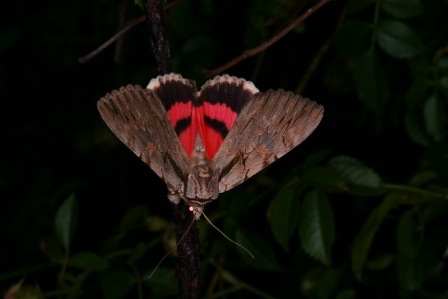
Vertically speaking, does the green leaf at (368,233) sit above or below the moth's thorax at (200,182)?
below

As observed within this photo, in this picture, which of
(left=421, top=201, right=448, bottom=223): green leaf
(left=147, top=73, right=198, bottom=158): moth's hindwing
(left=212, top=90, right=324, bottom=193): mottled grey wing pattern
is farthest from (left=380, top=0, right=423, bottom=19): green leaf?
(left=147, top=73, right=198, bottom=158): moth's hindwing

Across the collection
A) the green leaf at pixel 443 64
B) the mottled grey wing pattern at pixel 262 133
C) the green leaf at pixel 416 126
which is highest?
the green leaf at pixel 443 64

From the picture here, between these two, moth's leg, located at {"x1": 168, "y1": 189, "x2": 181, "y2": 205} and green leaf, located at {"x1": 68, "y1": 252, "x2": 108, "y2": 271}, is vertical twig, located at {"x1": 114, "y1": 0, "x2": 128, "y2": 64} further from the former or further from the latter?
moth's leg, located at {"x1": 168, "y1": 189, "x2": 181, "y2": 205}

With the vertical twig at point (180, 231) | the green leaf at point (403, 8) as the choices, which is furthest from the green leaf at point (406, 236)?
the vertical twig at point (180, 231)

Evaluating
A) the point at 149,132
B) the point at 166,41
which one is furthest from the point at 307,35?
the point at 166,41

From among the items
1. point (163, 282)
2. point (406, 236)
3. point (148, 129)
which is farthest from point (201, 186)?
point (406, 236)

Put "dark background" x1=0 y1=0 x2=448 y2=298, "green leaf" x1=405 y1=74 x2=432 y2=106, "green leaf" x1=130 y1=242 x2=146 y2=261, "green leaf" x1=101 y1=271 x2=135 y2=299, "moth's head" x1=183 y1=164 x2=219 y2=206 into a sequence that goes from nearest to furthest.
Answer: "moth's head" x1=183 y1=164 x2=219 y2=206, "green leaf" x1=101 y1=271 x2=135 y2=299, "green leaf" x1=130 y1=242 x2=146 y2=261, "green leaf" x1=405 y1=74 x2=432 y2=106, "dark background" x1=0 y1=0 x2=448 y2=298

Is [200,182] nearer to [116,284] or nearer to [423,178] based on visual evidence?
[116,284]

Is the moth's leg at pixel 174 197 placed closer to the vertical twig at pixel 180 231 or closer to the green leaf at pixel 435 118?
the vertical twig at pixel 180 231
